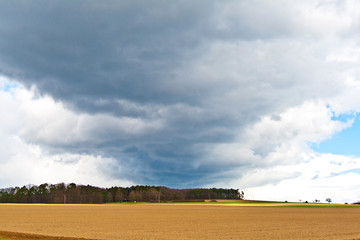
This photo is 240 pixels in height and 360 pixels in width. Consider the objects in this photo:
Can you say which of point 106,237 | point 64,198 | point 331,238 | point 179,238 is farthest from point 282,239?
point 64,198

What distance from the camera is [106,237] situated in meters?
27.7

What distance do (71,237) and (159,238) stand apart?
284 inches

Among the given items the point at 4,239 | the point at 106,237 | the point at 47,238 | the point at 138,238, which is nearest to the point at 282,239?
the point at 138,238

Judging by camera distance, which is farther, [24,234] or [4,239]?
[24,234]

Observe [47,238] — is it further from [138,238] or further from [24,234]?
[138,238]

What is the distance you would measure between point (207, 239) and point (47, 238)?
1308 centimetres

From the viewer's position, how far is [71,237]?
89.6 ft

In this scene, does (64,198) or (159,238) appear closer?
(159,238)

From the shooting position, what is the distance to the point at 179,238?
1068 inches

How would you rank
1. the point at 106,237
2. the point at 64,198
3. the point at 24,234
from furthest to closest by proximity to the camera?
1. the point at 64,198
2. the point at 24,234
3. the point at 106,237

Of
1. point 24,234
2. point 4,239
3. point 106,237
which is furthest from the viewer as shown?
point 24,234

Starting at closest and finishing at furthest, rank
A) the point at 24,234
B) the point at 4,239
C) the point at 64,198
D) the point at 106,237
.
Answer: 1. the point at 4,239
2. the point at 106,237
3. the point at 24,234
4. the point at 64,198

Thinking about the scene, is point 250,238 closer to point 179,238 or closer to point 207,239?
point 207,239

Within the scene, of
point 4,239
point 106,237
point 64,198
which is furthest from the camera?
point 64,198
